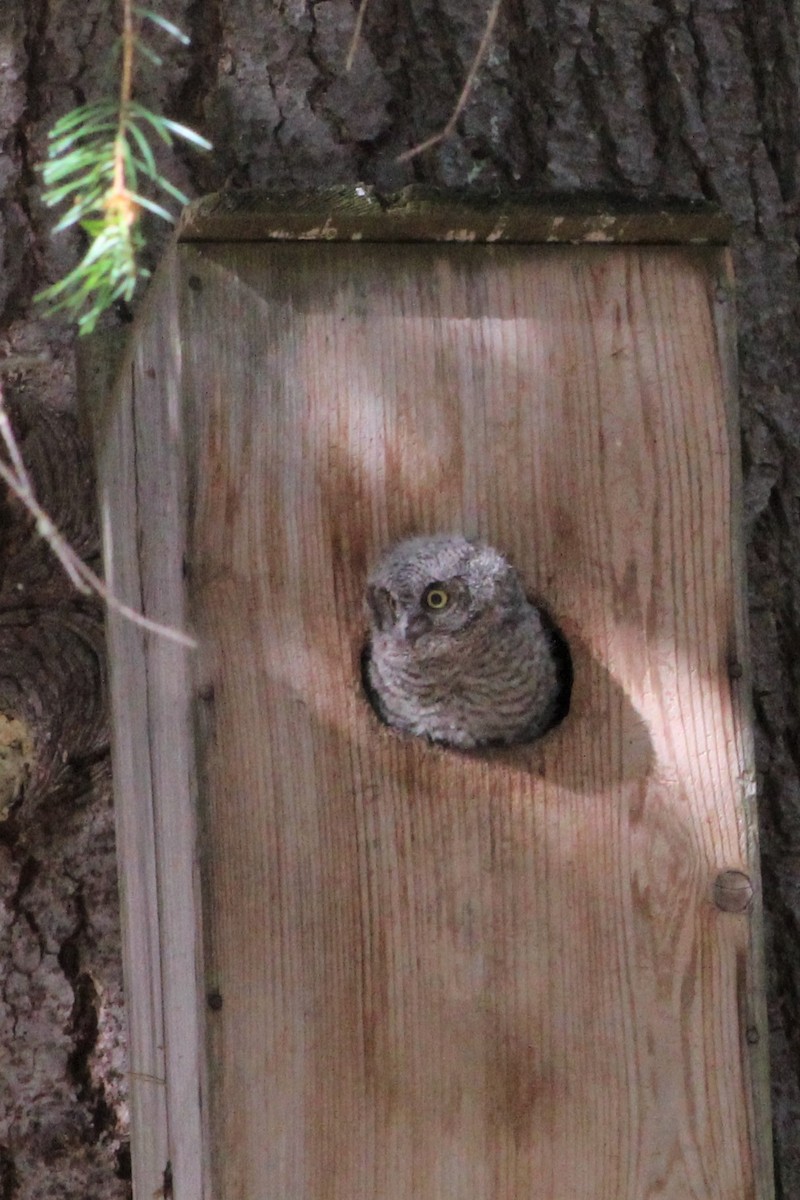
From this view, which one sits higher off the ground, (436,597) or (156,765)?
(436,597)

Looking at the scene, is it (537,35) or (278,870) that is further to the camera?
(537,35)

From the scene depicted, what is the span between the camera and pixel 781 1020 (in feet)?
8.93

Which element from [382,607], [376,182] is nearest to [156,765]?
[382,607]

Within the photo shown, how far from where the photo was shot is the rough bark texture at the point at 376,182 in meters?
2.74

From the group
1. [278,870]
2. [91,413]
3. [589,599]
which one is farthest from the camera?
[91,413]

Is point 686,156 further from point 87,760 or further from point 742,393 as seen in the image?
point 87,760

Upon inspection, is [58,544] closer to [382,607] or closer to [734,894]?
[382,607]

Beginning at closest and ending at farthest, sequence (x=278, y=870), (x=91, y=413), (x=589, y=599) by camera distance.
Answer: (x=278, y=870) → (x=589, y=599) → (x=91, y=413)

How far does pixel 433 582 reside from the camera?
7.06 feet

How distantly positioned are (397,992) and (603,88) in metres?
1.73

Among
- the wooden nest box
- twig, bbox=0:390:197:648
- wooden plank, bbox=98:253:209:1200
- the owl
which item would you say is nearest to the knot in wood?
the wooden nest box

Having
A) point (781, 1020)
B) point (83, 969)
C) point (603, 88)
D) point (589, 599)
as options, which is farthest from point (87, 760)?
point (603, 88)

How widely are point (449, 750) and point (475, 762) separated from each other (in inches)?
2.0

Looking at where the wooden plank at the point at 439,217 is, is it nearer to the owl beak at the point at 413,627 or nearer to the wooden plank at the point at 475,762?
the wooden plank at the point at 475,762
